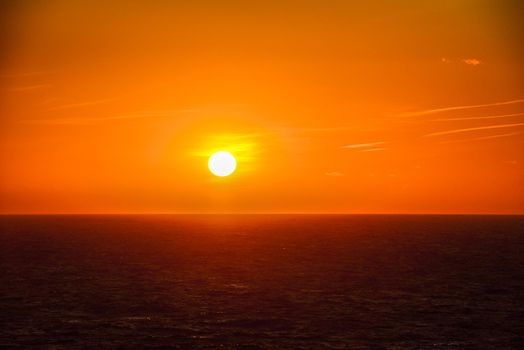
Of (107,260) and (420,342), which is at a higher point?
(107,260)

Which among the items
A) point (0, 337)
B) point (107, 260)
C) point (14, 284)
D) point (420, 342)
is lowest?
point (420, 342)

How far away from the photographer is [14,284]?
271ft

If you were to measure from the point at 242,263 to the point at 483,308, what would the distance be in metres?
54.6

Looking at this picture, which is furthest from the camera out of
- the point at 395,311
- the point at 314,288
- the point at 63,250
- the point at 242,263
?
the point at 63,250

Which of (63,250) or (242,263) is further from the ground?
(63,250)

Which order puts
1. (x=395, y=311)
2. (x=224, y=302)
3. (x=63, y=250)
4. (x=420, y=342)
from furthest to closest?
(x=63, y=250) < (x=224, y=302) < (x=395, y=311) < (x=420, y=342)

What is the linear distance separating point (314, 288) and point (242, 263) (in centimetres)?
3456

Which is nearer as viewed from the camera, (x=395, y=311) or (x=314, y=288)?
(x=395, y=311)

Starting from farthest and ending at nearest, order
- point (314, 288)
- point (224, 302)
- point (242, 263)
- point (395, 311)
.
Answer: point (242, 263)
point (314, 288)
point (224, 302)
point (395, 311)

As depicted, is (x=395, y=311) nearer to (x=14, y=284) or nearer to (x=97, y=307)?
(x=97, y=307)

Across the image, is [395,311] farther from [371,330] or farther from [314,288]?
[314,288]

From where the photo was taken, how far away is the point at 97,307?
66.2 metres

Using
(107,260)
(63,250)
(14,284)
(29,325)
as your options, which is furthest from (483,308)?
(63,250)

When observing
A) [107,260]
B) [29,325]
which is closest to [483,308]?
[29,325]
